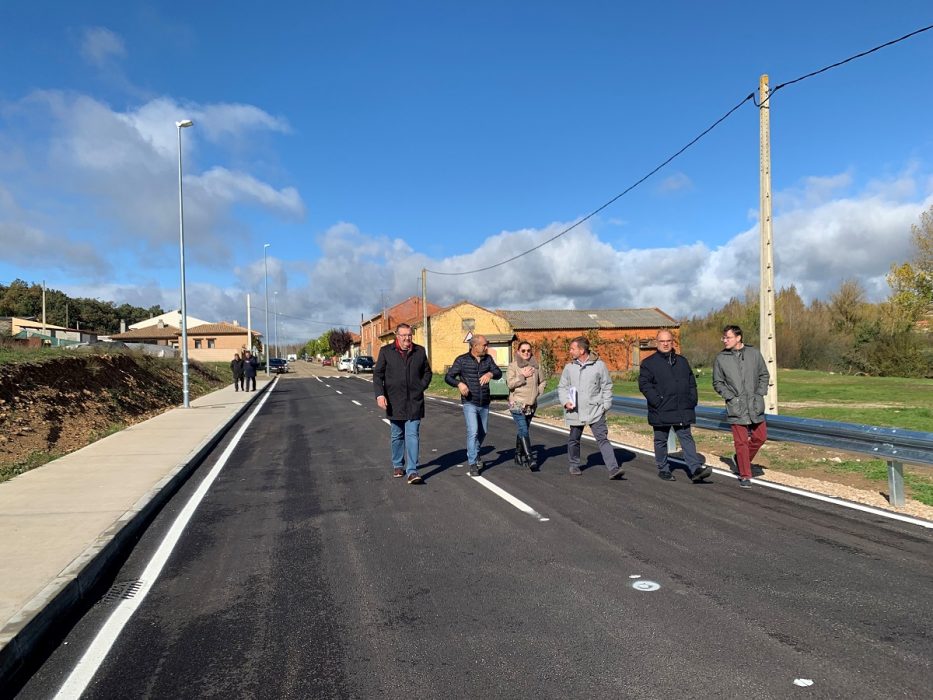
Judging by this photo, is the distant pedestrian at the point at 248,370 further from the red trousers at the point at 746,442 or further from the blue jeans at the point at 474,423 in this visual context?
the red trousers at the point at 746,442

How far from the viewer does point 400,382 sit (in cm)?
823

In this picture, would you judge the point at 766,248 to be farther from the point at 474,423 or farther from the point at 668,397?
the point at 474,423

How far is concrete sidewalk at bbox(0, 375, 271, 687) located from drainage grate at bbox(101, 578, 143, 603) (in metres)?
0.15

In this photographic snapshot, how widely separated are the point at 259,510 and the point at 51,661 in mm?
3465

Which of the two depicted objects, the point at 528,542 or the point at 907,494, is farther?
the point at 907,494

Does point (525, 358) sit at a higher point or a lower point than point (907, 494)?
higher

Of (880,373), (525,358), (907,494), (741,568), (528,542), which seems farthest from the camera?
(880,373)

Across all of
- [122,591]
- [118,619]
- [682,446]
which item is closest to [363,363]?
[682,446]

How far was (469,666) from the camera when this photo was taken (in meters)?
3.39

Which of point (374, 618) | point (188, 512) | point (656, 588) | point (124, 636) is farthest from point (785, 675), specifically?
point (188, 512)

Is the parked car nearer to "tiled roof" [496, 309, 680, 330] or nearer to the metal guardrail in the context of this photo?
"tiled roof" [496, 309, 680, 330]

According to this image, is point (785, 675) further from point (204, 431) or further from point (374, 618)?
point (204, 431)

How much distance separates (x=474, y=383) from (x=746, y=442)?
11.0ft

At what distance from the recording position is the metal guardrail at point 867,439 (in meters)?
6.59
